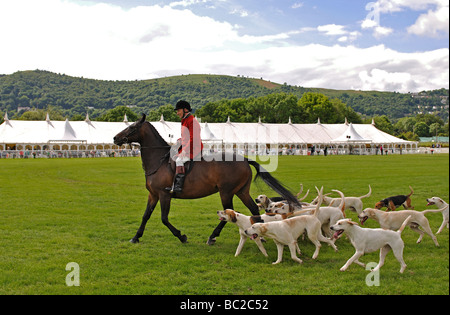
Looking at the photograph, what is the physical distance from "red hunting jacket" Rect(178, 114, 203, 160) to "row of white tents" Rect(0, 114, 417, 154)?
174ft

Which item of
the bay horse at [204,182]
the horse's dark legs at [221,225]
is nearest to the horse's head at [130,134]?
the bay horse at [204,182]

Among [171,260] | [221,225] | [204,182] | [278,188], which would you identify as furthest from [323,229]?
[171,260]

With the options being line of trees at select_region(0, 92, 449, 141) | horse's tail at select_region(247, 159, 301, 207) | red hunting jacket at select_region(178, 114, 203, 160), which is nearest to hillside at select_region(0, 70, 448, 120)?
line of trees at select_region(0, 92, 449, 141)

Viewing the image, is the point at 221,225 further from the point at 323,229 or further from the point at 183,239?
the point at 323,229

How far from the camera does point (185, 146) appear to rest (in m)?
8.59

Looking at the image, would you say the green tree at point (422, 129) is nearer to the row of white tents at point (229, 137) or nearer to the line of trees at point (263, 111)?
the line of trees at point (263, 111)

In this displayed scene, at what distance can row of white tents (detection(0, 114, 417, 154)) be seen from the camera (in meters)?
62.4

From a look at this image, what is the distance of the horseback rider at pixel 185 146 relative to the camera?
8516mm

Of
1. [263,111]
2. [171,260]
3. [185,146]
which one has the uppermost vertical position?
[263,111]

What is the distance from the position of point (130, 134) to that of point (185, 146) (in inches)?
58.2

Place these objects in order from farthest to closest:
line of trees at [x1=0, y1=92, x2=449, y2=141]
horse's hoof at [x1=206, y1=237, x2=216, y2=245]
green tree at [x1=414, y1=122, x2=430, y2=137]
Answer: green tree at [x1=414, y1=122, x2=430, y2=137], line of trees at [x1=0, y1=92, x2=449, y2=141], horse's hoof at [x1=206, y1=237, x2=216, y2=245]

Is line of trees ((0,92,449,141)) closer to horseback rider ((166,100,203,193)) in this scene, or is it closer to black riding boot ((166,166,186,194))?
horseback rider ((166,100,203,193))
